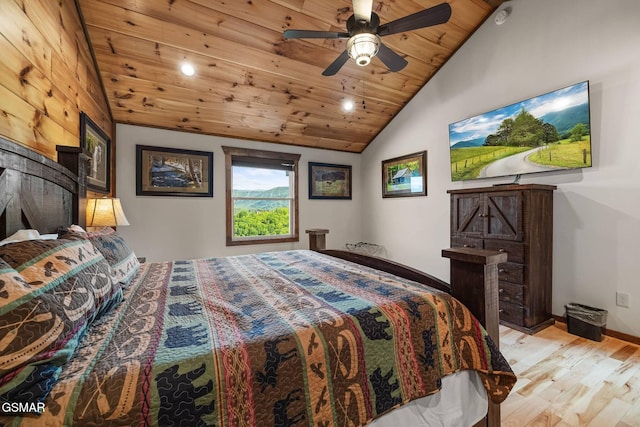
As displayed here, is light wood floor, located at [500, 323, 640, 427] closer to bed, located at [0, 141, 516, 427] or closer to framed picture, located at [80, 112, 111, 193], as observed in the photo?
bed, located at [0, 141, 516, 427]

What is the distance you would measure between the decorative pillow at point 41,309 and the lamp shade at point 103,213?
1.56 m

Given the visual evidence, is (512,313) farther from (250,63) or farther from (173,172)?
(173,172)

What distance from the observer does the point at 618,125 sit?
224 centimetres

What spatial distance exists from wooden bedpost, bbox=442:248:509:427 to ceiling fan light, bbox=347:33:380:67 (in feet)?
4.73

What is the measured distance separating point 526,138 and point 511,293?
1627 millimetres

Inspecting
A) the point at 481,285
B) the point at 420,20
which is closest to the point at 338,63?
the point at 420,20

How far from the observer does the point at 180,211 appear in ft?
11.5

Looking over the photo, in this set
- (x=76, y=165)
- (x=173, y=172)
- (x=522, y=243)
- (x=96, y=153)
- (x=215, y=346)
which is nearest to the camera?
(x=215, y=346)

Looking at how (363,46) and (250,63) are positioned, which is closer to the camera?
(363,46)

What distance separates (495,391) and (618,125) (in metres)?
2.60

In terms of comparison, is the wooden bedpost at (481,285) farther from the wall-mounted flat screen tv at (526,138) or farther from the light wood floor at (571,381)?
the wall-mounted flat screen tv at (526,138)

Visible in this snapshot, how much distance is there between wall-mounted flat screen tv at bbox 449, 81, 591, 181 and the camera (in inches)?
95.7

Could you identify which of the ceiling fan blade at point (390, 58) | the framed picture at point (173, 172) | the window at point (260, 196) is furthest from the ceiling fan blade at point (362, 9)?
A: the framed picture at point (173, 172)

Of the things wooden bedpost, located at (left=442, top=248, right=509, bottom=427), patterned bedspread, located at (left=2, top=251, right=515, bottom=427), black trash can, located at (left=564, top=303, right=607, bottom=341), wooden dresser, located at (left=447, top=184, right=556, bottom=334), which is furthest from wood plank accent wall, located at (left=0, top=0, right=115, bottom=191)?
black trash can, located at (left=564, top=303, right=607, bottom=341)
